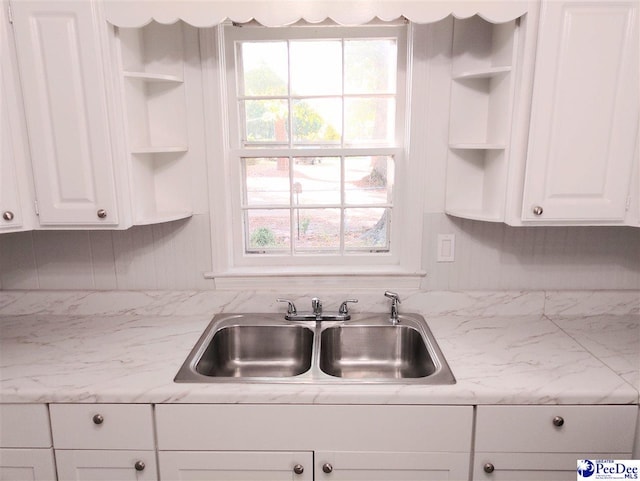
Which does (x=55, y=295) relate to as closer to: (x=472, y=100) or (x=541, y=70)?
(x=472, y=100)

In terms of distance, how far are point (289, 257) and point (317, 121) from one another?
0.60 metres

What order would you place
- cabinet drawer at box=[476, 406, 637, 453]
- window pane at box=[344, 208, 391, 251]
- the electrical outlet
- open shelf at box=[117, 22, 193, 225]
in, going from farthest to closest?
window pane at box=[344, 208, 391, 251] → the electrical outlet → open shelf at box=[117, 22, 193, 225] → cabinet drawer at box=[476, 406, 637, 453]

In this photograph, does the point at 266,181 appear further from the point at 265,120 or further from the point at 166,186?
the point at 166,186

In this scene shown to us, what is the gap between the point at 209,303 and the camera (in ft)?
6.22

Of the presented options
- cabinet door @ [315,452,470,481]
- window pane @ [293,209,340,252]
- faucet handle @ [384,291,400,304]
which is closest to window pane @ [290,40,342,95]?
window pane @ [293,209,340,252]

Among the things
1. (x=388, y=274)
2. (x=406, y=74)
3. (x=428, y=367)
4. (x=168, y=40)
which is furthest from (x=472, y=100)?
(x=168, y=40)

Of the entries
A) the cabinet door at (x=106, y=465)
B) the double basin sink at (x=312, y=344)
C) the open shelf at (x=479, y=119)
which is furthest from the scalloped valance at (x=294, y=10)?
the cabinet door at (x=106, y=465)

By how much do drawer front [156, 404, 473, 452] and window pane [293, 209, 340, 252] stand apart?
803 mm

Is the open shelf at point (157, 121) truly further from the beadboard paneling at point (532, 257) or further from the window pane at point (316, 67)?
the beadboard paneling at point (532, 257)

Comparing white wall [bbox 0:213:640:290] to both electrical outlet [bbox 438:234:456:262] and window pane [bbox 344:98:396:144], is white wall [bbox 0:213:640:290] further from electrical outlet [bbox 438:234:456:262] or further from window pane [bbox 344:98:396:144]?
window pane [bbox 344:98:396:144]

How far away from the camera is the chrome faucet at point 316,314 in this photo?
1817 millimetres

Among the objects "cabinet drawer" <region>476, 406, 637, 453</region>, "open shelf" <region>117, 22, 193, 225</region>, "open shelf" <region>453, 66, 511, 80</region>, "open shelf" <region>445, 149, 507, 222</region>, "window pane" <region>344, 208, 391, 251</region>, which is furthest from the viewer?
"window pane" <region>344, 208, 391, 251</region>

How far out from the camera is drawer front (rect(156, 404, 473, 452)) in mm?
1343

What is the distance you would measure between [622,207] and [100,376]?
1.81 meters
